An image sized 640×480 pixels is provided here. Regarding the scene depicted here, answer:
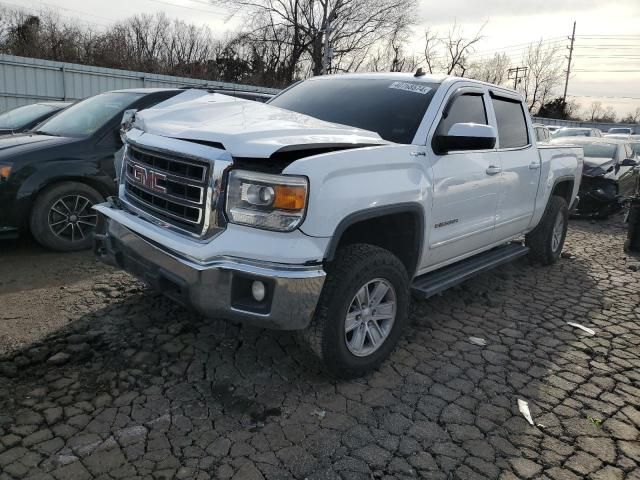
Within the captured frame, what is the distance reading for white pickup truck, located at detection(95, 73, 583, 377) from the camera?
8.88 ft

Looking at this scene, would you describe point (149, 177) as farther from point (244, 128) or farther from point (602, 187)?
point (602, 187)

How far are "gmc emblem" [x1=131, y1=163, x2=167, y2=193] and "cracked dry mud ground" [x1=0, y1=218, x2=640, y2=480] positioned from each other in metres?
1.12

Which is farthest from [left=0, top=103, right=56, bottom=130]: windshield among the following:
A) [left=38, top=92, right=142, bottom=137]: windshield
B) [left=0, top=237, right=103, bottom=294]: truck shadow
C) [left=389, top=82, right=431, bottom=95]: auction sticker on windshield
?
[left=389, top=82, right=431, bottom=95]: auction sticker on windshield

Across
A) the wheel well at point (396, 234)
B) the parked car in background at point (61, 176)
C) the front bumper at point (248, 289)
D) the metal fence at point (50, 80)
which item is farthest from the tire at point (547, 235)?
the metal fence at point (50, 80)

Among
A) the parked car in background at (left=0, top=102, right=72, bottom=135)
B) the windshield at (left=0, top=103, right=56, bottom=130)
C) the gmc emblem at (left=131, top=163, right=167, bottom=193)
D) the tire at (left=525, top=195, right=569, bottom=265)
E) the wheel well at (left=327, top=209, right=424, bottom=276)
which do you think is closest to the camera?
the gmc emblem at (left=131, top=163, right=167, bottom=193)

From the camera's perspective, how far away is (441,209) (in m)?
3.68

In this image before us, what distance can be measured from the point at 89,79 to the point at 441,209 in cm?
1531

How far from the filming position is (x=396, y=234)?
3.57 meters

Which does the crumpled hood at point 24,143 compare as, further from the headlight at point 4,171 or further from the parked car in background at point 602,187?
the parked car in background at point 602,187

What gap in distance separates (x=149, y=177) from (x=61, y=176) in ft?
8.27

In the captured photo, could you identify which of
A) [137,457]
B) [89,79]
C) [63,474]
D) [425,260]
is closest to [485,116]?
[425,260]

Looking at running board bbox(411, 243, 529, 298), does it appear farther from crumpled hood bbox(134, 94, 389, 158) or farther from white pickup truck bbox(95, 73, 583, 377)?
crumpled hood bbox(134, 94, 389, 158)

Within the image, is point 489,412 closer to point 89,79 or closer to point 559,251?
point 559,251

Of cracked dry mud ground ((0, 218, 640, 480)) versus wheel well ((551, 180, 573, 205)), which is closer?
cracked dry mud ground ((0, 218, 640, 480))
